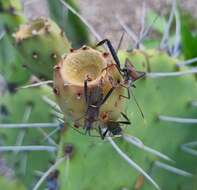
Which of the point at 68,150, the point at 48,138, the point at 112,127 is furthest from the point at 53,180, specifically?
the point at 112,127

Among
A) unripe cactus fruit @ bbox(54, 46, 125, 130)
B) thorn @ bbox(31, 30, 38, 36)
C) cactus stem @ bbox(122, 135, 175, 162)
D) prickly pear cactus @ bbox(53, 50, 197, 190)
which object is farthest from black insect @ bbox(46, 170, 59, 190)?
unripe cactus fruit @ bbox(54, 46, 125, 130)

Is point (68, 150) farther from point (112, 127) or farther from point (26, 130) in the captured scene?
point (26, 130)

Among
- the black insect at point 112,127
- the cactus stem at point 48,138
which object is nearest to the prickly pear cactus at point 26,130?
the cactus stem at point 48,138

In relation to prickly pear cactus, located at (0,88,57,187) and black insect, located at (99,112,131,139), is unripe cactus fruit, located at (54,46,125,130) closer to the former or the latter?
black insect, located at (99,112,131,139)

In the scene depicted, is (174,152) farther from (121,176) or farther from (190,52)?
(190,52)

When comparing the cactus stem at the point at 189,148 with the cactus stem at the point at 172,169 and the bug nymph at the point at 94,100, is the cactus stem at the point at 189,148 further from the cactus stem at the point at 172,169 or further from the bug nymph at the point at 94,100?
the bug nymph at the point at 94,100

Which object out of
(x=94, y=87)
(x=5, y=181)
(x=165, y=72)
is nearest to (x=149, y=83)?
(x=165, y=72)
